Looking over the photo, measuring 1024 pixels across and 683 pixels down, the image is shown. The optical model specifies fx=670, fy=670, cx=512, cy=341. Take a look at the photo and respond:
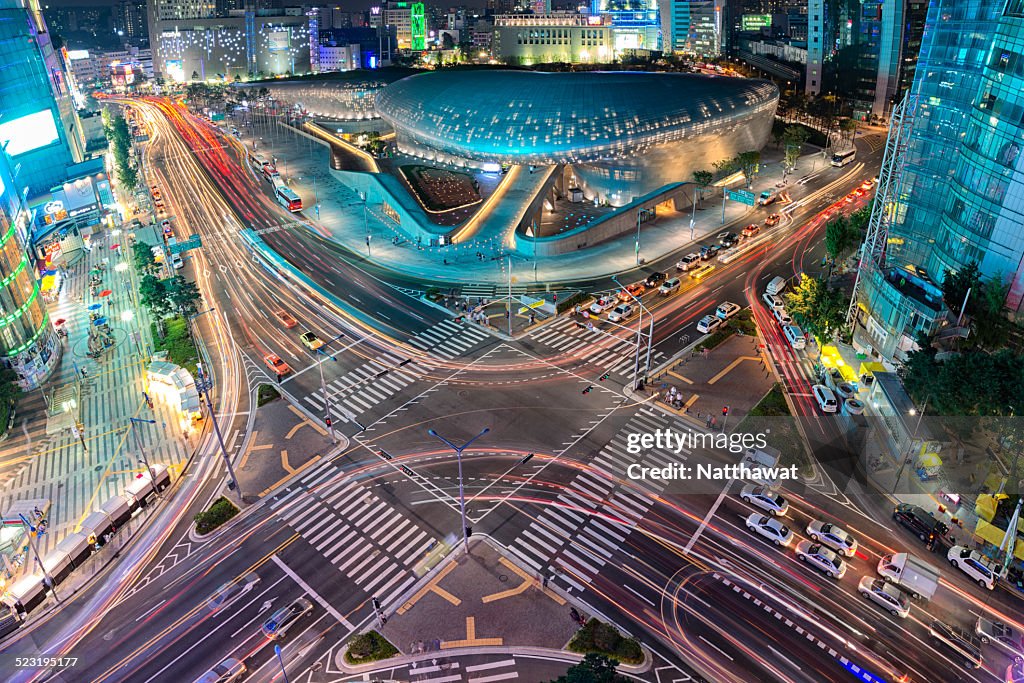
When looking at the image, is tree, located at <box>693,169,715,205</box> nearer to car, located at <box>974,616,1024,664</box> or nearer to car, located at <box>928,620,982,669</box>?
car, located at <box>928,620,982,669</box>

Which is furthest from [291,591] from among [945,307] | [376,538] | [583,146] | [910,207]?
[583,146]

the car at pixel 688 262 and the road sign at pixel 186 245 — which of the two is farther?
the road sign at pixel 186 245

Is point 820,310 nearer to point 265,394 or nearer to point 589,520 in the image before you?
point 589,520

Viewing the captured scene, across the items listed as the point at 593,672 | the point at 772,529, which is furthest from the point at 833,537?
the point at 593,672

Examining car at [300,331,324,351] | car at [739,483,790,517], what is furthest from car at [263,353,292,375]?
car at [739,483,790,517]

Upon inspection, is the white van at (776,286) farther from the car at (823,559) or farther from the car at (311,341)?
the car at (311,341)

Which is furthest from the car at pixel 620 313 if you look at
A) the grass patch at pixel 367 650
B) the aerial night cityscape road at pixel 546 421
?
the grass patch at pixel 367 650
